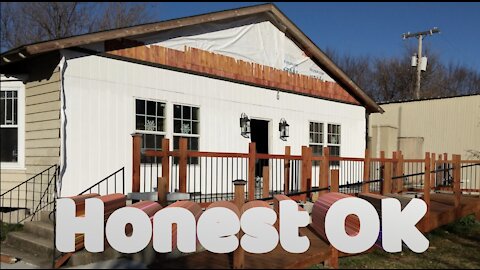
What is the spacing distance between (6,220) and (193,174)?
361 centimetres

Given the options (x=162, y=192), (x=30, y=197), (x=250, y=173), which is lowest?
(x=30, y=197)

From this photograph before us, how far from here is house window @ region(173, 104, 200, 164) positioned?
9.59 meters

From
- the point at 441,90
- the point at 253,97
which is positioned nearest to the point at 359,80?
the point at 441,90

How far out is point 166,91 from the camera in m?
9.46

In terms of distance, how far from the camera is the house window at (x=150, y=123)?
898cm

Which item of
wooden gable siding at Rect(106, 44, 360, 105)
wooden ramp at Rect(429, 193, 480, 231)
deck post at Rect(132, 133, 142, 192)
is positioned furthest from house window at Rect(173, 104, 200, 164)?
wooden ramp at Rect(429, 193, 480, 231)

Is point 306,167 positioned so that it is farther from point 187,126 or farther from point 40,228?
point 40,228

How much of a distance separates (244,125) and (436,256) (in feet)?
17.3

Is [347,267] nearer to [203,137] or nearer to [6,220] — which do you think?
[203,137]

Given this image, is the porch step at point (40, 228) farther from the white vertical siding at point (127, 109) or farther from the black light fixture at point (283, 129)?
the black light fixture at point (283, 129)

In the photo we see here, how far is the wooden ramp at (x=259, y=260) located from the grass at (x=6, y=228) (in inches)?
123

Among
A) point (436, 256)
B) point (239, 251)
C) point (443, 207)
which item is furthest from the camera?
point (443, 207)

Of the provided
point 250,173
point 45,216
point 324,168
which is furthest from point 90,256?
point 324,168

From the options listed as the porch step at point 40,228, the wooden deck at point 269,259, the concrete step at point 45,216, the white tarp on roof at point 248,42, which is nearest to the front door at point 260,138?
the white tarp on roof at point 248,42
